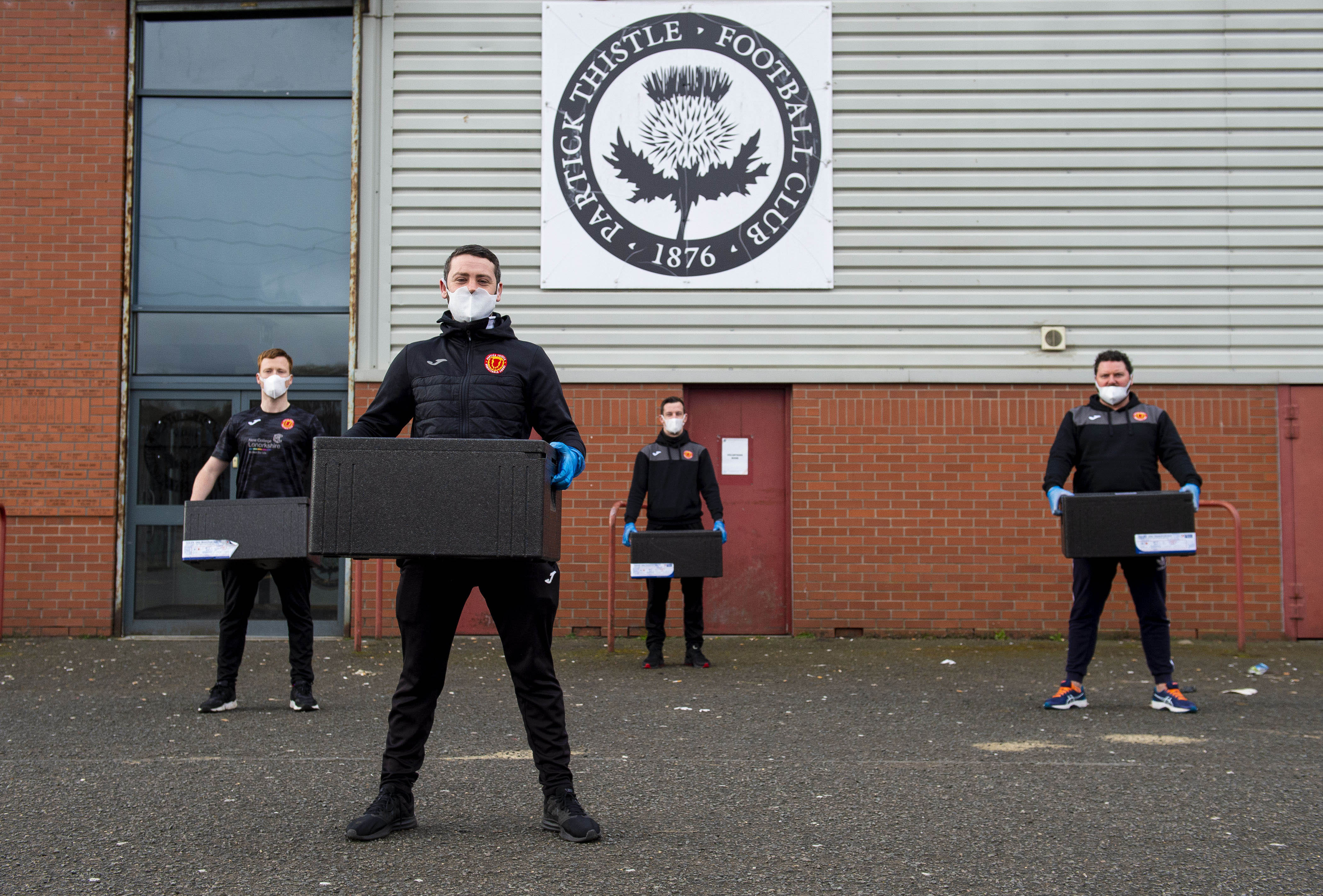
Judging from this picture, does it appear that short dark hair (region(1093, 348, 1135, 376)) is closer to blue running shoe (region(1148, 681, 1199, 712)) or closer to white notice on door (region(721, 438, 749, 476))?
blue running shoe (region(1148, 681, 1199, 712))

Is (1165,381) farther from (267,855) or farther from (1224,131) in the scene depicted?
(267,855)

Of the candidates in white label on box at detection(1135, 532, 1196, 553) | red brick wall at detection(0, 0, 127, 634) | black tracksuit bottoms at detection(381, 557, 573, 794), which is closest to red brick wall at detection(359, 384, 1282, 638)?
red brick wall at detection(0, 0, 127, 634)

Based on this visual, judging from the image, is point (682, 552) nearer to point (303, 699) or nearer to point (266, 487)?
point (303, 699)

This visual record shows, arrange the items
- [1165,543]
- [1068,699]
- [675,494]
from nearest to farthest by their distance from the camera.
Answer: [1165,543]
[1068,699]
[675,494]

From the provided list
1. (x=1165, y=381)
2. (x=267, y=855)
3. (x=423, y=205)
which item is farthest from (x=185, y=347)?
(x=1165, y=381)

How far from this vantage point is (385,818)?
3625 mm

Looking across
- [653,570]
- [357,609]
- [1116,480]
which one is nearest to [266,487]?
[357,609]

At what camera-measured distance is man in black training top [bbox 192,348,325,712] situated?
626 centimetres

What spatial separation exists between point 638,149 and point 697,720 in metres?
5.51

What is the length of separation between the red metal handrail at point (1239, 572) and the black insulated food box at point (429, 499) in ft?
22.0

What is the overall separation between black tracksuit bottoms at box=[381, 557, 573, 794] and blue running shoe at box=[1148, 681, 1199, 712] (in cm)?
395

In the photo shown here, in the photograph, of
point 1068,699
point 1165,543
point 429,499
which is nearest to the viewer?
point 429,499

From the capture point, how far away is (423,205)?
9664mm

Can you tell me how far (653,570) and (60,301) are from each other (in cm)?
569
